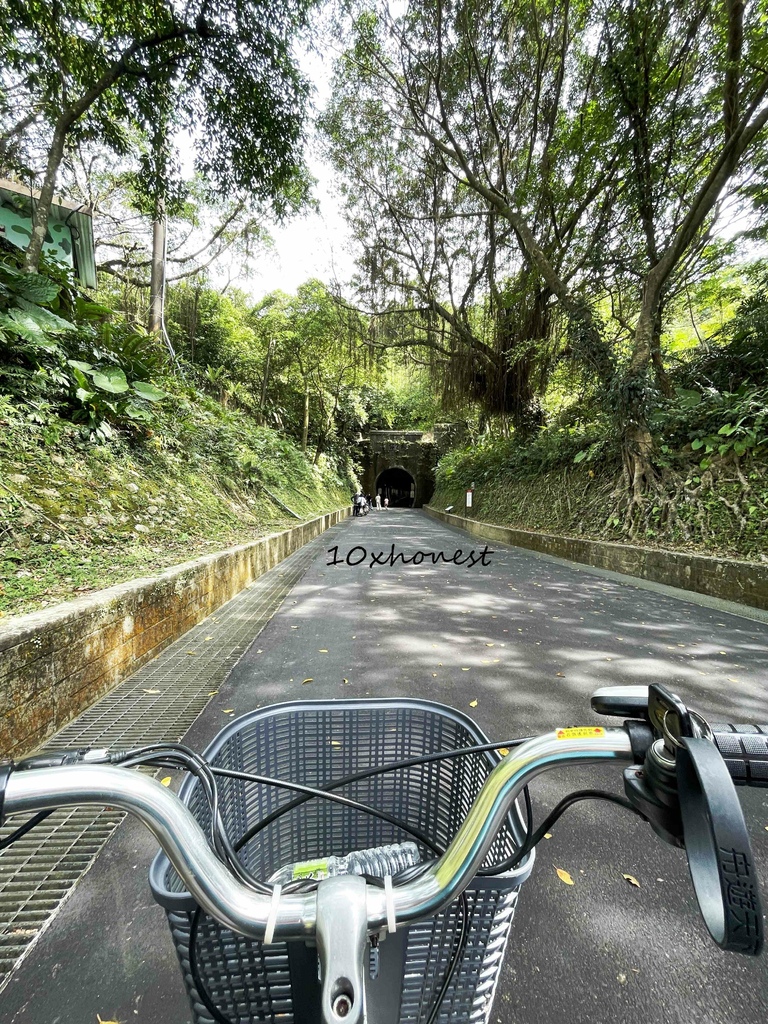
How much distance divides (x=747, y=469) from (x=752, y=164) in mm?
5691

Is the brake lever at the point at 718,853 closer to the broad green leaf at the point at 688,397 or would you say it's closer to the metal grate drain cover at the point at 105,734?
the metal grate drain cover at the point at 105,734

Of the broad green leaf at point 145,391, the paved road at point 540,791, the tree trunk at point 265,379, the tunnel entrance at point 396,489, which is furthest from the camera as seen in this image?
the tunnel entrance at point 396,489

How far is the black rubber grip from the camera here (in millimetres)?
586

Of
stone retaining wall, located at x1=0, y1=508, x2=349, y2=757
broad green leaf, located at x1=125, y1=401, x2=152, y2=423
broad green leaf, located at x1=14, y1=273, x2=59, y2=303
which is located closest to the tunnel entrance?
broad green leaf, located at x1=125, y1=401, x2=152, y2=423

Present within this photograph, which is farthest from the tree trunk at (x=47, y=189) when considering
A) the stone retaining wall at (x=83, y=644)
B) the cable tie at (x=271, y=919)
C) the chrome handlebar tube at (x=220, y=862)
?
the cable tie at (x=271, y=919)

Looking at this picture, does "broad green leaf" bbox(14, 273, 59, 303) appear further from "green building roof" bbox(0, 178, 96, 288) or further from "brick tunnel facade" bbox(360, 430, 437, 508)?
"brick tunnel facade" bbox(360, 430, 437, 508)

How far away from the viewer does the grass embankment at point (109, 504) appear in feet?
10.1

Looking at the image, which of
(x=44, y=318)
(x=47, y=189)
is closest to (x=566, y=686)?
(x=44, y=318)

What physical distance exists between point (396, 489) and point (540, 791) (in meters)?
39.4

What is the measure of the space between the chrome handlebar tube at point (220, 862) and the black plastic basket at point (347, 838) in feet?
0.25

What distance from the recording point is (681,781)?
536 millimetres

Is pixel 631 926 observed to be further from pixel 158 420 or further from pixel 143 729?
pixel 158 420

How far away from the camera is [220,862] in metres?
0.62

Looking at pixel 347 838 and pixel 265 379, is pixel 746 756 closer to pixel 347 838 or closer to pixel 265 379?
pixel 347 838
